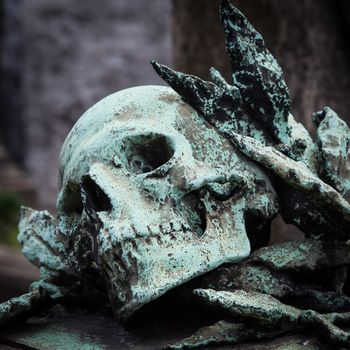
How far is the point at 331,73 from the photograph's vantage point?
307 centimetres

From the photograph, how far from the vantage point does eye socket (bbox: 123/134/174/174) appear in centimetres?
160

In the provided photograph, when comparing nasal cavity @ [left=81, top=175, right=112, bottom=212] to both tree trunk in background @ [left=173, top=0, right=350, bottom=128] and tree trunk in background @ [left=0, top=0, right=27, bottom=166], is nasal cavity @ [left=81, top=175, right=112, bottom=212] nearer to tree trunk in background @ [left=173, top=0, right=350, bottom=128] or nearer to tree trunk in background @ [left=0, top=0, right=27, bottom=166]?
Result: tree trunk in background @ [left=173, top=0, right=350, bottom=128]

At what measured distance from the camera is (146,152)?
5.32 feet

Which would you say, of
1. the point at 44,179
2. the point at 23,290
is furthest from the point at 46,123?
the point at 23,290

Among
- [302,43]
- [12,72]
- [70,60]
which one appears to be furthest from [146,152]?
[12,72]

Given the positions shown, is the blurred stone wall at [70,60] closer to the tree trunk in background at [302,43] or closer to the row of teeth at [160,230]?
the tree trunk in background at [302,43]

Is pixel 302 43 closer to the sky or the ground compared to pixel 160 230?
closer to the sky

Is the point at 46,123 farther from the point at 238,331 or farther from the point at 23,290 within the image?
the point at 238,331

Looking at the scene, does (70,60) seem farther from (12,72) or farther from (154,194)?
(154,194)

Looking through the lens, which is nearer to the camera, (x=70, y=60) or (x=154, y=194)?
(x=154, y=194)

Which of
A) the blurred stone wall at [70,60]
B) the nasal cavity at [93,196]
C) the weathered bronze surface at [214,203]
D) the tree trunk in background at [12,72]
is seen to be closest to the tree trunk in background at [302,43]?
the weathered bronze surface at [214,203]

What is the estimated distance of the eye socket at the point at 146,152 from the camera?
160 cm

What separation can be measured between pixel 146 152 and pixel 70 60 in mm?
3247

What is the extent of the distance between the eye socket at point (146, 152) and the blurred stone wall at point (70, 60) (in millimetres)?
3131
